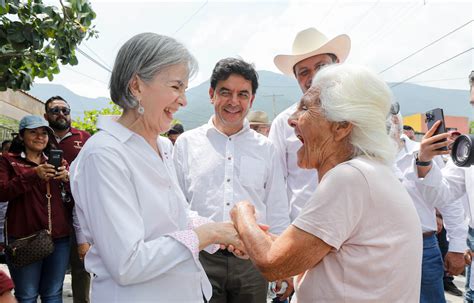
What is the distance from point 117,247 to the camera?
142 centimetres

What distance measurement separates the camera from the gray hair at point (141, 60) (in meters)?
1.66

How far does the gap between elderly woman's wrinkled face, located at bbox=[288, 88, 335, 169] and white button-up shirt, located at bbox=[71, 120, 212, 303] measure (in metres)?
0.64

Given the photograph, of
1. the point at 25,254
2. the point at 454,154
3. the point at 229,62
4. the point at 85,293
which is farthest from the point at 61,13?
the point at 454,154

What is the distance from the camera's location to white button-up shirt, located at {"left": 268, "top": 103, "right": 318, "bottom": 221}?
302 centimetres

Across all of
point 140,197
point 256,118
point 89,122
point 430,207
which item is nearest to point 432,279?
point 430,207

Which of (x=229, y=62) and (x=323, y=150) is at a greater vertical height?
(x=229, y=62)

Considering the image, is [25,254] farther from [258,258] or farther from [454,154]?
[454,154]

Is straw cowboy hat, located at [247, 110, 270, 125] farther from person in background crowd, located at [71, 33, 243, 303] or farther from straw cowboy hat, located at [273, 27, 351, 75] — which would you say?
person in background crowd, located at [71, 33, 243, 303]

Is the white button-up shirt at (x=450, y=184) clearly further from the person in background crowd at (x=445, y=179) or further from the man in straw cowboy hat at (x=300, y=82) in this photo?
the man in straw cowboy hat at (x=300, y=82)

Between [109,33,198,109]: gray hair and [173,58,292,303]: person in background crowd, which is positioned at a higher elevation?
[109,33,198,109]: gray hair

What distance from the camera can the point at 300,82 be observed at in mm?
3236

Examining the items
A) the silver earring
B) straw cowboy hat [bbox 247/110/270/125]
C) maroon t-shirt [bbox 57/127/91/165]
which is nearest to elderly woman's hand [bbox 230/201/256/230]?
the silver earring

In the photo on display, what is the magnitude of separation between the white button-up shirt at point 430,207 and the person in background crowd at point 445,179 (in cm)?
8

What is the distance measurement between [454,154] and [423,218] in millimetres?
926
